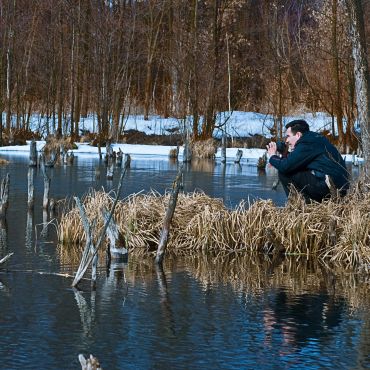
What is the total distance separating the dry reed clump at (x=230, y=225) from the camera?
10930 millimetres

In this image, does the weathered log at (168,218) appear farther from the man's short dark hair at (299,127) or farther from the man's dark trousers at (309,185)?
the man's short dark hair at (299,127)

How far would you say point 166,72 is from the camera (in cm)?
4522

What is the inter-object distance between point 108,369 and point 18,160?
2285 centimetres

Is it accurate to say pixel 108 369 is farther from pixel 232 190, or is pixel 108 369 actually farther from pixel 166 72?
pixel 166 72

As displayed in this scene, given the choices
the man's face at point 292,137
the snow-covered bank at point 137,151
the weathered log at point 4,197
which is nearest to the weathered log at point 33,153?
the snow-covered bank at point 137,151

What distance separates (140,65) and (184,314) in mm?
38261

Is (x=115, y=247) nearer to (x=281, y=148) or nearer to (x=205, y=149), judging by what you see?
(x=281, y=148)

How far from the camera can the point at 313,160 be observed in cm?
1155

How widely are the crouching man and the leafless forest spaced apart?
22392 mm

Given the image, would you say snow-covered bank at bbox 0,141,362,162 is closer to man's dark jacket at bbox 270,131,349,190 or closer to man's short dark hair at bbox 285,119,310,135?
man's short dark hair at bbox 285,119,310,135

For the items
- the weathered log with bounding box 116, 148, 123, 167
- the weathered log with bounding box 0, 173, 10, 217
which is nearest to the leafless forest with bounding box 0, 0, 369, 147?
the weathered log with bounding box 116, 148, 123, 167

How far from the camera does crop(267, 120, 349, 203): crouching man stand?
11469mm

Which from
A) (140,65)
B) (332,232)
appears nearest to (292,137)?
(332,232)

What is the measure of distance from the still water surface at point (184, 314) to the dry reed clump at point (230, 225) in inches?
14.5
